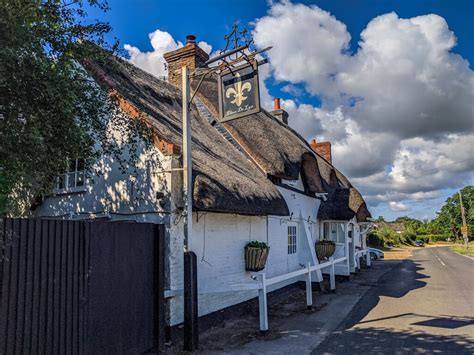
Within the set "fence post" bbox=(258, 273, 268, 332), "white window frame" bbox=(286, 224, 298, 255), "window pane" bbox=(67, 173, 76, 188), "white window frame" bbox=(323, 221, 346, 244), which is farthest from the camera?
"white window frame" bbox=(323, 221, 346, 244)

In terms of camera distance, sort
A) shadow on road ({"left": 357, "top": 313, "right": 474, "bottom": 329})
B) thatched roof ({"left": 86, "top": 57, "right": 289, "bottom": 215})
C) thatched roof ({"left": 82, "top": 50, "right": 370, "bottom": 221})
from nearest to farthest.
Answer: thatched roof ({"left": 86, "top": 57, "right": 289, "bottom": 215}) < thatched roof ({"left": 82, "top": 50, "right": 370, "bottom": 221}) < shadow on road ({"left": 357, "top": 313, "right": 474, "bottom": 329})

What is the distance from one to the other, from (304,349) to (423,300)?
628 cm

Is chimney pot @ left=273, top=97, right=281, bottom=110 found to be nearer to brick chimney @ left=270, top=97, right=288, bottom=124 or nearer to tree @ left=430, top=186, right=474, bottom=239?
brick chimney @ left=270, top=97, right=288, bottom=124

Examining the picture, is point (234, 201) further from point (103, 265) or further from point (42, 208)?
point (42, 208)

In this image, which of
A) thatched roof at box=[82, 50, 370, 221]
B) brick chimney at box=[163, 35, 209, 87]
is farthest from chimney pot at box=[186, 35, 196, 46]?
thatched roof at box=[82, 50, 370, 221]

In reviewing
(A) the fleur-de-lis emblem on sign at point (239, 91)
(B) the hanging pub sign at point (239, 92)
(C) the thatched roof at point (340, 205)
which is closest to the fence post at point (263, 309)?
(B) the hanging pub sign at point (239, 92)

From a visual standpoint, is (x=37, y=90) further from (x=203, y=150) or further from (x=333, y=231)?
(x=333, y=231)

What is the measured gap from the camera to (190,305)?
619 centimetres

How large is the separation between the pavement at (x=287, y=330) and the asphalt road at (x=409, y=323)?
0.29m

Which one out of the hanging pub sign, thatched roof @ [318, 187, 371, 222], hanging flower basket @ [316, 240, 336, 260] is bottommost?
hanging flower basket @ [316, 240, 336, 260]

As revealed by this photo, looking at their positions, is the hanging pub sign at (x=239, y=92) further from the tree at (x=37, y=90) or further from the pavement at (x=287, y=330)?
the pavement at (x=287, y=330)

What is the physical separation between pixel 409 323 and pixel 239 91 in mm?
6215

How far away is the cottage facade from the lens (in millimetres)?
6797

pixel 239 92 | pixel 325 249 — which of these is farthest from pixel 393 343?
pixel 325 249
